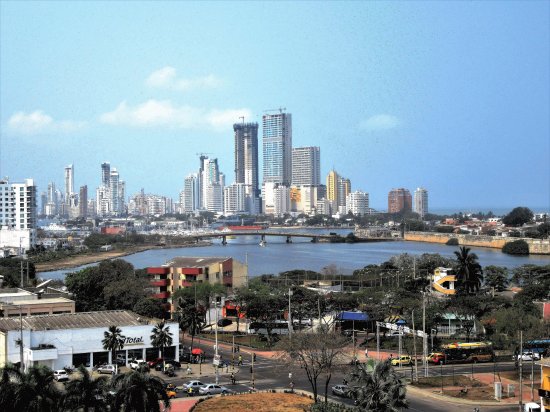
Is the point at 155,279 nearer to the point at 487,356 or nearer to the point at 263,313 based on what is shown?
the point at 263,313

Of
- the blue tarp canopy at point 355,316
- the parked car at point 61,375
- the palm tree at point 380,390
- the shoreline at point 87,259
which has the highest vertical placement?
the palm tree at point 380,390

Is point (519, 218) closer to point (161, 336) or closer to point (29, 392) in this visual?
point (161, 336)

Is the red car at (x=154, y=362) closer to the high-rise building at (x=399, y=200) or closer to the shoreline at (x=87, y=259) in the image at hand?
the shoreline at (x=87, y=259)

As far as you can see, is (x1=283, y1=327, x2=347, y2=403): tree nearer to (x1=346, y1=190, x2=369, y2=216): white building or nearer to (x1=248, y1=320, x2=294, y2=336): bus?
(x1=248, y1=320, x2=294, y2=336): bus

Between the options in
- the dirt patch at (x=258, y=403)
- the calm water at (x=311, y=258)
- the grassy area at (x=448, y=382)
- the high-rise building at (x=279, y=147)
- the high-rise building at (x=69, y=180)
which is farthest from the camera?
the high-rise building at (x=69, y=180)

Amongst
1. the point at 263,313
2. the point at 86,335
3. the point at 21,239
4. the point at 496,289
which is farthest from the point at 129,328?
the point at 21,239

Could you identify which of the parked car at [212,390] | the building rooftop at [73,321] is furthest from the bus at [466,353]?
the building rooftop at [73,321]
